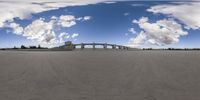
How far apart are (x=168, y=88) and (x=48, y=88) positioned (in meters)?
5.23

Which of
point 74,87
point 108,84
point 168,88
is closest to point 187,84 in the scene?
point 168,88

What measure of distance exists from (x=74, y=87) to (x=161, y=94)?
4087 mm

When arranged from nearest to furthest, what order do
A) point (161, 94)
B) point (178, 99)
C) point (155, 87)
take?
point (178, 99)
point (161, 94)
point (155, 87)

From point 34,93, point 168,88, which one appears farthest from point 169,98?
point 34,93

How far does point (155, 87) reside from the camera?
17125 millimetres

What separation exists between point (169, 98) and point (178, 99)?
353mm

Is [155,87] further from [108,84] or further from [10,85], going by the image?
[10,85]

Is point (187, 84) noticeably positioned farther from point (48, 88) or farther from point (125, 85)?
point (48, 88)

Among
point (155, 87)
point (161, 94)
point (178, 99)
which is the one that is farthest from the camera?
point (155, 87)

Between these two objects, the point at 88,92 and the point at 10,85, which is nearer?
the point at 88,92

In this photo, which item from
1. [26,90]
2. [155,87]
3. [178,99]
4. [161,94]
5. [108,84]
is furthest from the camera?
[108,84]

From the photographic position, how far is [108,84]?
1834 cm

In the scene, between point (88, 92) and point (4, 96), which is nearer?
point (4, 96)

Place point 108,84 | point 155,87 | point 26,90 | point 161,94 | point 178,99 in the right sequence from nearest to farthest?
point 178,99 < point 161,94 < point 26,90 < point 155,87 < point 108,84
